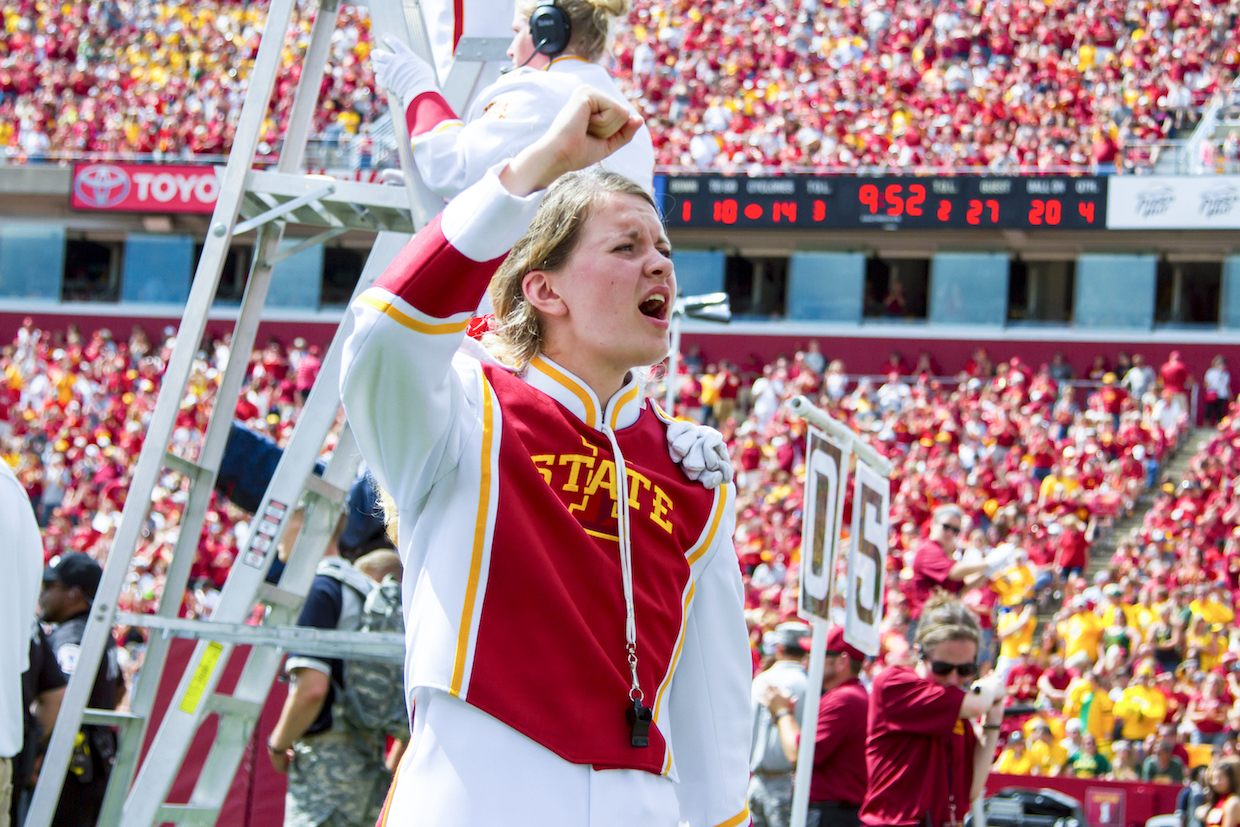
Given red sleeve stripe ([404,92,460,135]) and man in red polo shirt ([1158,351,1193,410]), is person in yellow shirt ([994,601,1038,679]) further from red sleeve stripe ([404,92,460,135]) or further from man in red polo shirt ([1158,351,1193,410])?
red sleeve stripe ([404,92,460,135])

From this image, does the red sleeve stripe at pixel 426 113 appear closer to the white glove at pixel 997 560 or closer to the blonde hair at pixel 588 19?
the blonde hair at pixel 588 19

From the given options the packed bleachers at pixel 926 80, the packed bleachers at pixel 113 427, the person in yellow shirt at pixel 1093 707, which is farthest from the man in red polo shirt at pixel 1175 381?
the packed bleachers at pixel 113 427

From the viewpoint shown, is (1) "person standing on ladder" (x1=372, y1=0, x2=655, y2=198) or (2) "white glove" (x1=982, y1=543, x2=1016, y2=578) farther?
(2) "white glove" (x1=982, y1=543, x2=1016, y2=578)

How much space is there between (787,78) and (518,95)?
2294 cm

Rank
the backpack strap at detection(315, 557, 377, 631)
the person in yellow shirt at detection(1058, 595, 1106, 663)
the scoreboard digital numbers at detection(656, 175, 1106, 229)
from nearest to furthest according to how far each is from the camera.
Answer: the backpack strap at detection(315, 557, 377, 631) → the person in yellow shirt at detection(1058, 595, 1106, 663) → the scoreboard digital numbers at detection(656, 175, 1106, 229)

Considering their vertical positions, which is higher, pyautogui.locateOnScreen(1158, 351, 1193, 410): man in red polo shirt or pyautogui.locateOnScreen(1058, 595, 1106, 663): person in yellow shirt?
pyautogui.locateOnScreen(1158, 351, 1193, 410): man in red polo shirt

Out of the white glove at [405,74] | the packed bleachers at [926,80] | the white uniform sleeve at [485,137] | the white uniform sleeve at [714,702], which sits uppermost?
the packed bleachers at [926,80]

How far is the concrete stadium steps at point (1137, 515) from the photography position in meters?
16.2

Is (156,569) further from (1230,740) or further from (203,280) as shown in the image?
(203,280)

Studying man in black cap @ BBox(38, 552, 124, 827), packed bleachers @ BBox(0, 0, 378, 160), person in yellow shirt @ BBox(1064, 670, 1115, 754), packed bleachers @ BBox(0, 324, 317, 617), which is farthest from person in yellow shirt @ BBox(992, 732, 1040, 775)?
packed bleachers @ BBox(0, 0, 378, 160)

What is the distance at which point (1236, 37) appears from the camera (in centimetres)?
2302

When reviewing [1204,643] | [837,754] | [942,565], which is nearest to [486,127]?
[837,754]

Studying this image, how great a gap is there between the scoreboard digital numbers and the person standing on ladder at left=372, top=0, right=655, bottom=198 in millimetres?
A: 17995

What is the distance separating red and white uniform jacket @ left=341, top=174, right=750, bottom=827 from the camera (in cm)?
177
